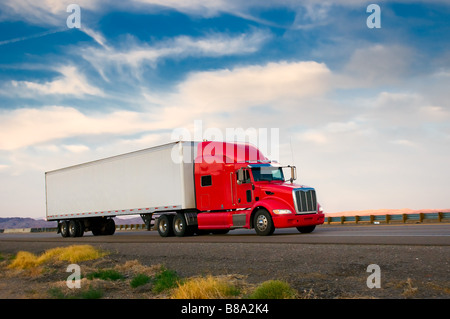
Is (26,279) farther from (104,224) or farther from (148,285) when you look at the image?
(104,224)

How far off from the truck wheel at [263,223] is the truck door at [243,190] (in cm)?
72

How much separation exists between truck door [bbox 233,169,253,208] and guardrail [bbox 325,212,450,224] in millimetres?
14203

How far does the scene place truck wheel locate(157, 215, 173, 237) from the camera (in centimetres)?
2467

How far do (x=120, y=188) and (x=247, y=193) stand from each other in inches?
378

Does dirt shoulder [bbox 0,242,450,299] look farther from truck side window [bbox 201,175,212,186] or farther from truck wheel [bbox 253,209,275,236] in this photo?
truck side window [bbox 201,175,212,186]

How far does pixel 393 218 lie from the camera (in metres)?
31.6

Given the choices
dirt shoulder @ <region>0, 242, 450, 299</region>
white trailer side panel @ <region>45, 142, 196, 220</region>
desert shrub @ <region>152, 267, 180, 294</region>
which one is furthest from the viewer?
white trailer side panel @ <region>45, 142, 196, 220</region>

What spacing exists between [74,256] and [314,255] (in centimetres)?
880

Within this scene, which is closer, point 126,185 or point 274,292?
point 274,292

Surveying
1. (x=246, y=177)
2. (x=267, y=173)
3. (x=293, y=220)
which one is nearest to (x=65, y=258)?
(x=246, y=177)

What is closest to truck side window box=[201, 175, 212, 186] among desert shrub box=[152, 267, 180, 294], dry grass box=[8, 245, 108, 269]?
dry grass box=[8, 245, 108, 269]

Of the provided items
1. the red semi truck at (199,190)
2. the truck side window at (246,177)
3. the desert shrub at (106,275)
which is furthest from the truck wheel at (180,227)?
the desert shrub at (106,275)

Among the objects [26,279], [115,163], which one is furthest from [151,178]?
[26,279]

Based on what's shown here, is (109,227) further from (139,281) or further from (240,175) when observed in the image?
(139,281)
